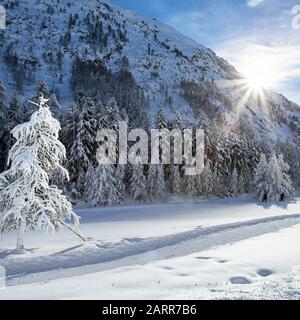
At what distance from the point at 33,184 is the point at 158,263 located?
25.9 ft

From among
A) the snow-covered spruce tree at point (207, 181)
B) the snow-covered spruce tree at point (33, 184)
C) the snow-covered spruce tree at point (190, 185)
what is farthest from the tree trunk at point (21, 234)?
the snow-covered spruce tree at point (207, 181)

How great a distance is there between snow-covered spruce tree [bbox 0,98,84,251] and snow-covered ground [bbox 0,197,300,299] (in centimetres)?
163

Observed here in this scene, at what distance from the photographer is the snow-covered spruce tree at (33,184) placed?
2233cm

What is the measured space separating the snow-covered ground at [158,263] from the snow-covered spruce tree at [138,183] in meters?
27.0

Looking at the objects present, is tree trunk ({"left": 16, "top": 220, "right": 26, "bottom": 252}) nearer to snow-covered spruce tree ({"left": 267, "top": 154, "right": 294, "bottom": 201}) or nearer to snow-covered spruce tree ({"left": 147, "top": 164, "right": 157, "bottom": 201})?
snow-covered spruce tree ({"left": 147, "top": 164, "right": 157, "bottom": 201})

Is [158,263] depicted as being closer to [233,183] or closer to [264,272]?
[264,272]

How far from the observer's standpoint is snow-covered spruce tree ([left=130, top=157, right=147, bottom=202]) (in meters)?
61.3

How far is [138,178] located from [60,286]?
46.4m

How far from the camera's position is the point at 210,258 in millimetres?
20094

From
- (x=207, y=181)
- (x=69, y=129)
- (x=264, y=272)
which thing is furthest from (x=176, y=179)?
(x=264, y=272)

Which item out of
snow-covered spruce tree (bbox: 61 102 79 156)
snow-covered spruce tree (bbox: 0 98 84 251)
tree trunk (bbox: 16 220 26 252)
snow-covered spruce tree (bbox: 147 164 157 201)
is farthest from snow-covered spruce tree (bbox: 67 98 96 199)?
tree trunk (bbox: 16 220 26 252)

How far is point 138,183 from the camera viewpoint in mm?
61656

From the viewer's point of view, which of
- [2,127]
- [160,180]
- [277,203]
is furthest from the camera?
[160,180]

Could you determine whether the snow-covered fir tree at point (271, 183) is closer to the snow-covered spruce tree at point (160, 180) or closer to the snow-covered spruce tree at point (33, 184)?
the snow-covered spruce tree at point (160, 180)
